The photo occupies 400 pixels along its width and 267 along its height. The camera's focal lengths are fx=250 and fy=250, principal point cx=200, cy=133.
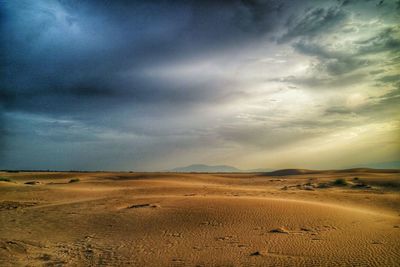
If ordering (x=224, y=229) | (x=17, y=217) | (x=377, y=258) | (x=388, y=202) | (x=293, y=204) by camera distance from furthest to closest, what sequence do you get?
(x=388, y=202), (x=293, y=204), (x=17, y=217), (x=224, y=229), (x=377, y=258)

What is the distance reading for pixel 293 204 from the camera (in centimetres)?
1544

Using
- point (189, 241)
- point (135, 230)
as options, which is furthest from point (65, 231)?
point (189, 241)

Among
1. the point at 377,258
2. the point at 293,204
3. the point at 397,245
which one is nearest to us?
the point at 377,258

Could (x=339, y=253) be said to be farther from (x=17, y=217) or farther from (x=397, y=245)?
(x=17, y=217)

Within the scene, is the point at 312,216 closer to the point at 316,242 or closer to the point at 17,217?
the point at 316,242

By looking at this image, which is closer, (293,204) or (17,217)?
(17,217)

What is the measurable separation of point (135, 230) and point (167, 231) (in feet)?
4.92

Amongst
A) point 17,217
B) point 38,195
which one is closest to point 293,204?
point 17,217

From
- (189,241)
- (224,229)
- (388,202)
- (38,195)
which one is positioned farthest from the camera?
(38,195)

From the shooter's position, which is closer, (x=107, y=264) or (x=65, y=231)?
(x=107, y=264)

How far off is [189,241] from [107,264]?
125 inches

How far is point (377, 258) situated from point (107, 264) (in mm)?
8502

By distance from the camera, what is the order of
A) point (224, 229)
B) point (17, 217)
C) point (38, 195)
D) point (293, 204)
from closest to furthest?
point (224, 229)
point (17, 217)
point (293, 204)
point (38, 195)

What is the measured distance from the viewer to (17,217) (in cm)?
1400
